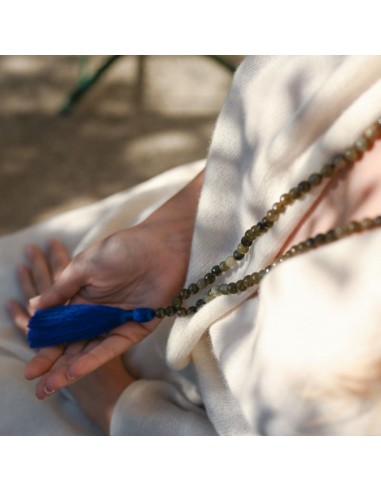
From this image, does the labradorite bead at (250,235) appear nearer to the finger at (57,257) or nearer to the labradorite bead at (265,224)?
the labradorite bead at (265,224)

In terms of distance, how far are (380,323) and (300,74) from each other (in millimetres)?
297

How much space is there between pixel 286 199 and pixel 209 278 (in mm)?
184

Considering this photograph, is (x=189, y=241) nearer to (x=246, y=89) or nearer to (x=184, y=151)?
(x=246, y=89)

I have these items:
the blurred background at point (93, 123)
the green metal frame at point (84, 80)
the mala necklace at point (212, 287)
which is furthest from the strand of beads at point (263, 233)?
the green metal frame at point (84, 80)

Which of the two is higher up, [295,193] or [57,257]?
[295,193]

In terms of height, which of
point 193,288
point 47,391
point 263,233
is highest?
point 263,233

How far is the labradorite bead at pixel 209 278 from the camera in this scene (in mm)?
912

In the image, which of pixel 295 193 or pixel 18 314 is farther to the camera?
pixel 18 314

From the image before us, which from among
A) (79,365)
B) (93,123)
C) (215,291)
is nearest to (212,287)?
(215,291)

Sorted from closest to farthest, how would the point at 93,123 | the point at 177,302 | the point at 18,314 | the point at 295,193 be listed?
the point at 295,193 < the point at 177,302 < the point at 18,314 < the point at 93,123

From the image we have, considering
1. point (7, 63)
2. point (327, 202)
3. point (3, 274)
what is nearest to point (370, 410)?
point (327, 202)

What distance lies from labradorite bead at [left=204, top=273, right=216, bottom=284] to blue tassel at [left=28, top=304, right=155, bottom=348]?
0.42ft

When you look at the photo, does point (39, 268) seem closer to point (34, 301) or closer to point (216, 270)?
point (34, 301)

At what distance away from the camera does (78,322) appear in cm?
102
